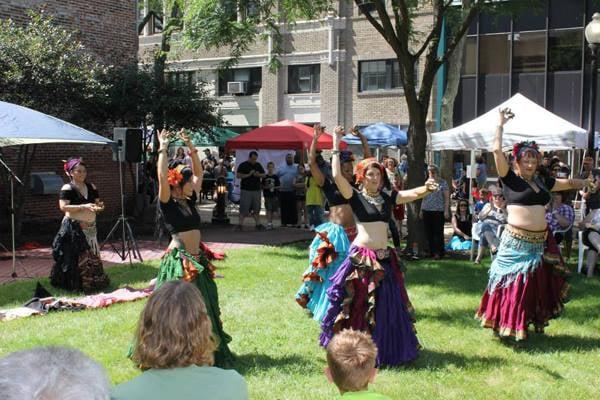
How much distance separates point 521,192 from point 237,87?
25.6 m

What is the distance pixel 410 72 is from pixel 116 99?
695cm

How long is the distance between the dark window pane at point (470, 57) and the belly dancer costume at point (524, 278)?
21.0 metres

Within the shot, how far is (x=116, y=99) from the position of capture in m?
15.7

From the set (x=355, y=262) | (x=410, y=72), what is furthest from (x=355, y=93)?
(x=355, y=262)

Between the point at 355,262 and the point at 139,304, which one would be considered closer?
the point at 355,262

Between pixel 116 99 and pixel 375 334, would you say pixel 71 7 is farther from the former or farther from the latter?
pixel 375 334

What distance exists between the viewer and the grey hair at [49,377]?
1.81 meters

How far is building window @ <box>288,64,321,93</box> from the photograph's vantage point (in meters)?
29.5

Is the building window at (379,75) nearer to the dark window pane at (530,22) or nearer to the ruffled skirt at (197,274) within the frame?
the dark window pane at (530,22)

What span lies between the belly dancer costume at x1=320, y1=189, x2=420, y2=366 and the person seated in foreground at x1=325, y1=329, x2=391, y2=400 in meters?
2.74

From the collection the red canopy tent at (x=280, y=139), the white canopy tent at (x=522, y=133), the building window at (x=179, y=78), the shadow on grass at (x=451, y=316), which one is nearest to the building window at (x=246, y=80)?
the building window at (x=179, y=78)

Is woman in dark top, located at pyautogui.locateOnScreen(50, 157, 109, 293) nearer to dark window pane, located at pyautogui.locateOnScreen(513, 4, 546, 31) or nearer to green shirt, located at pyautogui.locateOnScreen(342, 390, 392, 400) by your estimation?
green shirt, located at pyautogui.locateOnScreen(342, 390, 392, 400)

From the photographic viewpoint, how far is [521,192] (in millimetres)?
6500

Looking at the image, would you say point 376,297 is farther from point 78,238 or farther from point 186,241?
point 78,238
